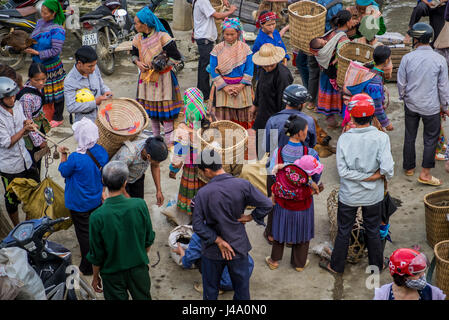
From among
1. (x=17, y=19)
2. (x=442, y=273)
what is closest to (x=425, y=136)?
(x=442, y=273)

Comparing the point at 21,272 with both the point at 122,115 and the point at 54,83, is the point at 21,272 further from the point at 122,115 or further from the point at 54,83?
the point at 54,83

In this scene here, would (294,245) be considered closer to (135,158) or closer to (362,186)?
(362,186)

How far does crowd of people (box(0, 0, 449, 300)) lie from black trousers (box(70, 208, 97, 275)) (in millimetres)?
11

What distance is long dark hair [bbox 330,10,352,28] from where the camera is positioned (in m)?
7.33

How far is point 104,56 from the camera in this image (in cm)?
973

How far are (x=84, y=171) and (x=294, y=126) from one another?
6.05 feet

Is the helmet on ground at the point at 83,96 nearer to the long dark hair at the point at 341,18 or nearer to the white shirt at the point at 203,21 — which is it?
the white shirt at the point at 203,21

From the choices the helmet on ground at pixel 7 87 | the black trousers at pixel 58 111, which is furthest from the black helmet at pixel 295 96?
the black trousers at pixel 58 111

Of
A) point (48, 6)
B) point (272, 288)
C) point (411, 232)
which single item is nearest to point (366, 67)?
point (411, 232)

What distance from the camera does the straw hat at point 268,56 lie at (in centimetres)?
652

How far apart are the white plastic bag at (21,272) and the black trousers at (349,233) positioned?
2595mm

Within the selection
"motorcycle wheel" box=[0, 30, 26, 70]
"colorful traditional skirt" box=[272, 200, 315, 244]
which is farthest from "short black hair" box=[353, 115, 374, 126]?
"motorcycle wheel" box=[0, 30, 26, 70]

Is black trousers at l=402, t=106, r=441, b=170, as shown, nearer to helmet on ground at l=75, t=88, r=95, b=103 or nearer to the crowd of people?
the crowd of people

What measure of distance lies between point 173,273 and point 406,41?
5.32 m
